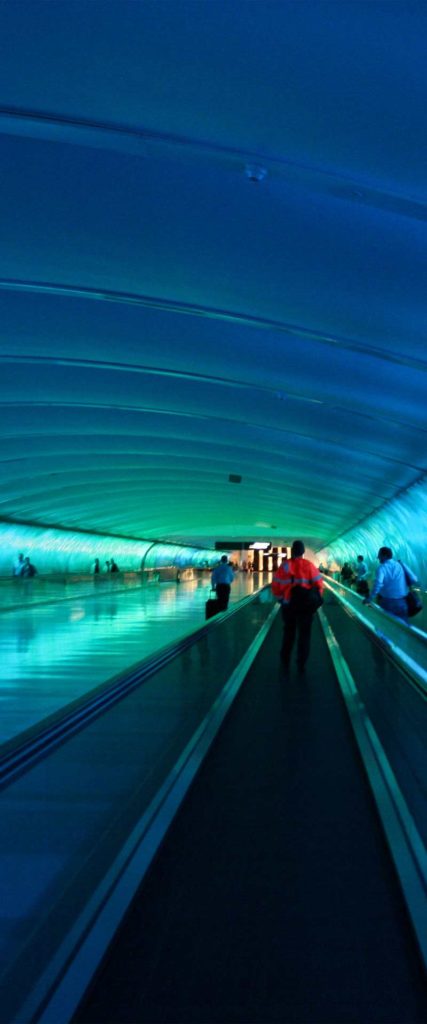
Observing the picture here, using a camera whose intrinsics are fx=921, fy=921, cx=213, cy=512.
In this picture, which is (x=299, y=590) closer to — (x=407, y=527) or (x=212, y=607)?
(x=212, y=607)

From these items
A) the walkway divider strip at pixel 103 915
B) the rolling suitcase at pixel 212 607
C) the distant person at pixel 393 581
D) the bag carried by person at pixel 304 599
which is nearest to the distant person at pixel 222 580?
the rolling suitcase at pixel 212 607

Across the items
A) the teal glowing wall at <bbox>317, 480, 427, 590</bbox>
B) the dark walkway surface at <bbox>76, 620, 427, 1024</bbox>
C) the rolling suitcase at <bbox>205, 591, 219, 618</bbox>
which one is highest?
the teal glowing wall at <bbox>317, 480, 427, 590</bbox>

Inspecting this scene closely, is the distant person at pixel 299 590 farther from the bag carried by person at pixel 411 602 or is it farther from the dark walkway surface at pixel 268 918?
the dark walkway surface at pixel 268 918

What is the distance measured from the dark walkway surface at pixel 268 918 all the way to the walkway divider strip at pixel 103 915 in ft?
0.19

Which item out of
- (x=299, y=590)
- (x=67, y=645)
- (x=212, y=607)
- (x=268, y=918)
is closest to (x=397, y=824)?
(x=268, y=918)

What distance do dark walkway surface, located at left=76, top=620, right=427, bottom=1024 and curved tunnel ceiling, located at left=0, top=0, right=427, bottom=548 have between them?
15.8 ft

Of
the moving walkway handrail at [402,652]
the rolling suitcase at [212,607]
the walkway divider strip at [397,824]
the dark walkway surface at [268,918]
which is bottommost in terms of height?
the dark walkway surface at [268,918]

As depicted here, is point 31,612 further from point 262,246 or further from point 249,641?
point 262,246

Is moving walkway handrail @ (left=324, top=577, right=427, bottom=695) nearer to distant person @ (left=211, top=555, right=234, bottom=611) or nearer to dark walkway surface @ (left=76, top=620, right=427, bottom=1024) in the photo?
distant person @ (left=211, top=555, right=234, bottom=611)

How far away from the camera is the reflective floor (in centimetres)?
952

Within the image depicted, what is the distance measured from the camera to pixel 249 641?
16.3 meters

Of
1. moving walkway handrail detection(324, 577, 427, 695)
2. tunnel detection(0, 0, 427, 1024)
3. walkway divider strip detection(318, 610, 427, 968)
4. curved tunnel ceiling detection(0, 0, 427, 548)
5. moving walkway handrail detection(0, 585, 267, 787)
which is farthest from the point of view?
moving walkway handrail detection(324, 577, 427, 695)

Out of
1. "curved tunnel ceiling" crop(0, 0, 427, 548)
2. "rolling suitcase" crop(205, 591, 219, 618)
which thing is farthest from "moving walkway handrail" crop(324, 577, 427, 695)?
"curved tunnel ceiling" crop(0, 0, 427, 548)

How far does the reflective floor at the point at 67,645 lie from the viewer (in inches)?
375
